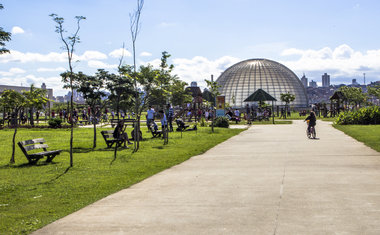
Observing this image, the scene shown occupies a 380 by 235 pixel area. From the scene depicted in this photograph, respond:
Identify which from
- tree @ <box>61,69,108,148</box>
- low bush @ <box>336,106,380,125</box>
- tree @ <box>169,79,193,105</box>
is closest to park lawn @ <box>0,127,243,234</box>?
tree @ <box>61,69,108,148</box>

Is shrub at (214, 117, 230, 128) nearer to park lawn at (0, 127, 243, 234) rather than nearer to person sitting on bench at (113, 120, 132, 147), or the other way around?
person sitting on bench at (113, 120, 132, 147)

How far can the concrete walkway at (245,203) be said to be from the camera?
5.43 metres

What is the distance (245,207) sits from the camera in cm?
643

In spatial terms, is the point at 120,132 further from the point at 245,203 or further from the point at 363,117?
the point at 363,117

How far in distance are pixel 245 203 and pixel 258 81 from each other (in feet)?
390

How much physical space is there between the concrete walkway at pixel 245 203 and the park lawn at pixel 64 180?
0.48 m

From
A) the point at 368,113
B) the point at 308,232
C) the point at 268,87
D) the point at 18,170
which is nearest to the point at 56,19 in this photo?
the point at 18,170

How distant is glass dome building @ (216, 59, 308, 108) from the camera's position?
403ft

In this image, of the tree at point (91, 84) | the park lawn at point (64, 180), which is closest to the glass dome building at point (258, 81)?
the tree at point (91, 84)

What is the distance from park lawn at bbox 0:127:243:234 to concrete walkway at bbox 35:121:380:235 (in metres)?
0.48

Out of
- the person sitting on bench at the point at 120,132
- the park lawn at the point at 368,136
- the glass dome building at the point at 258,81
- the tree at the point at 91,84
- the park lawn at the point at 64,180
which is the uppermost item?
the glass dome building at the point at 258,81

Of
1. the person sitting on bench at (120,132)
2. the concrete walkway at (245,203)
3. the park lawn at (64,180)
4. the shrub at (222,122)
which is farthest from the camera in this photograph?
the shrub at (222,122)

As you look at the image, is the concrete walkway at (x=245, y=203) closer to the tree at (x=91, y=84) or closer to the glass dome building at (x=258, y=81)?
the tree at (x=91, y=84)

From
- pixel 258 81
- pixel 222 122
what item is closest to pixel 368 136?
pixel 222 122
